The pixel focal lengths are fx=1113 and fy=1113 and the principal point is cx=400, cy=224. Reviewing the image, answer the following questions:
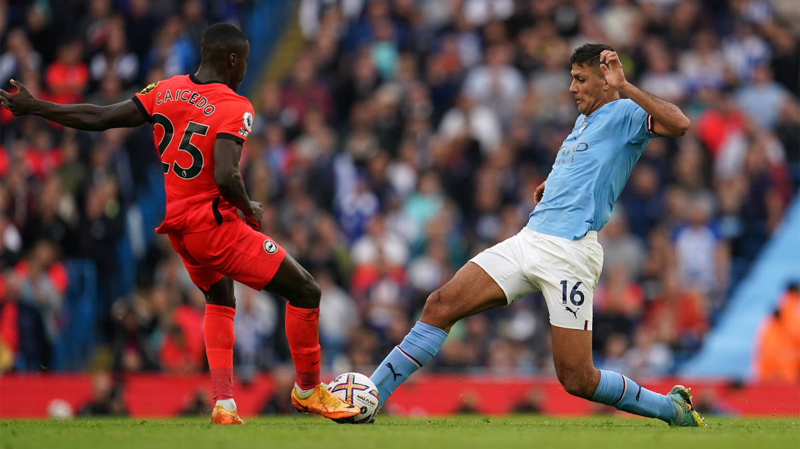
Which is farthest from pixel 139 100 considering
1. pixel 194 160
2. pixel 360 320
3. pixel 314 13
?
pixel 314 13

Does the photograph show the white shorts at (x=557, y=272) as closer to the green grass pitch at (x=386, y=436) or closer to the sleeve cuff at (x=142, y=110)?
the green grass pitch at (x=386, y=436)

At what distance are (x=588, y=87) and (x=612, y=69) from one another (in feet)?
1.17

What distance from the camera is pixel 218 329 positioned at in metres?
7.25

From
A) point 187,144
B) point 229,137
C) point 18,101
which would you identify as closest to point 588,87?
point 229,137

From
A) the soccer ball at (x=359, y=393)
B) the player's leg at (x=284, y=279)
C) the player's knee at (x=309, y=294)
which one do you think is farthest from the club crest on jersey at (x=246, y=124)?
the soccer ball at (x=359, y=393)

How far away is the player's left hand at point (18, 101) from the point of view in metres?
7.00

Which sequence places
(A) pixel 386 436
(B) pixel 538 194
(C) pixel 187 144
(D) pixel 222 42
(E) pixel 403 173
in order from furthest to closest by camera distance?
(E) pixel 403 173 → (B) pixel 538 194 → (D) pixel 222 42 → (C) pixel 187 144 → (A) pixel 386 436

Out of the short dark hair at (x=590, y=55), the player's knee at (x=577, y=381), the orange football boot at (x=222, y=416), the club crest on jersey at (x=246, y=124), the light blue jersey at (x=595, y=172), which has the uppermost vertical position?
the short dark hair at (x=590, y=55)

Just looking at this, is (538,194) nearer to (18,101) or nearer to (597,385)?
(597,385)

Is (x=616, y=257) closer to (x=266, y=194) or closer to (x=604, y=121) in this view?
(x=266, y=194)

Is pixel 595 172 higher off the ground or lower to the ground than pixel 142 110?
lower

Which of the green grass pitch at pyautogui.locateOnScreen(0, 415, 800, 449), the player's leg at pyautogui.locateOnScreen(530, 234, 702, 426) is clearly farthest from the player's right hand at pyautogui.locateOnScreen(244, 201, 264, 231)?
the player's leg at pyautogui.locateOnScreen(530, 234, 702, 426)

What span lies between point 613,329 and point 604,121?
662 cm

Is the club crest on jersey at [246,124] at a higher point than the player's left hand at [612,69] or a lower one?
lower
